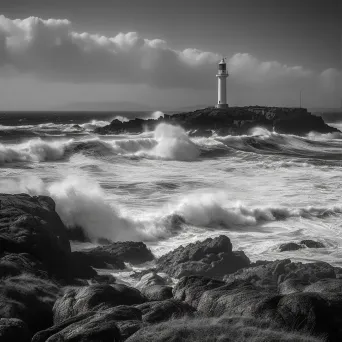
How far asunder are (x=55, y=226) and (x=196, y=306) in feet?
22.3

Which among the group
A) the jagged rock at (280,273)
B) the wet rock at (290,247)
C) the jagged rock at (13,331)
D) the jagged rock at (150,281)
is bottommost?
the wet rock at (290,247)

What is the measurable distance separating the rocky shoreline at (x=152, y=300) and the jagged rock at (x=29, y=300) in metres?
0.01

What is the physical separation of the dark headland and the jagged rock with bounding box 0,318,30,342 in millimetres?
46673

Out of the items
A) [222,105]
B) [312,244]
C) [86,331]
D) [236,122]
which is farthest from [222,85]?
[86,331]

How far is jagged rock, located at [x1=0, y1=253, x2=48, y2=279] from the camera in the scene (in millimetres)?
8403

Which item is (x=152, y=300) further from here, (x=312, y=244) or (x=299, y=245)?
(x=312, y=244)

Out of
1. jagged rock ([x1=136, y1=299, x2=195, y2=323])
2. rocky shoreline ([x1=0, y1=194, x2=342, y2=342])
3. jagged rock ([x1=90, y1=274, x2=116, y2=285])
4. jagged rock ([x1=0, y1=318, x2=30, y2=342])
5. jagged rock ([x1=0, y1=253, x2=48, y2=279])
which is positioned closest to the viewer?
rocky shoreline ([x1=0, y1=194, x2=342, y2=342])

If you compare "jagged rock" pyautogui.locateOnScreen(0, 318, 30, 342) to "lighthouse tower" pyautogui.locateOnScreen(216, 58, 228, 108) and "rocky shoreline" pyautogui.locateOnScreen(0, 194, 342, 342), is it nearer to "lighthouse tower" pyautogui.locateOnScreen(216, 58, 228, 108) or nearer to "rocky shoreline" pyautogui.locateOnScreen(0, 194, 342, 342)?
"rocky shoreline" pyautogui.locateOnScreen(0, 194, 342, 342)

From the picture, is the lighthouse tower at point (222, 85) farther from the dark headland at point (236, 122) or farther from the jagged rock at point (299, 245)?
the jagged rock at point (299, 245)

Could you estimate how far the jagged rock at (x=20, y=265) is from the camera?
8403 mm

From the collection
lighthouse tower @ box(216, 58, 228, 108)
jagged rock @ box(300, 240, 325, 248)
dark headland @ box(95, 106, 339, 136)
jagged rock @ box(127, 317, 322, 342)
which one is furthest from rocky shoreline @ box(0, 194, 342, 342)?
lighthouse tower @ box(216, 58, 228, 108)

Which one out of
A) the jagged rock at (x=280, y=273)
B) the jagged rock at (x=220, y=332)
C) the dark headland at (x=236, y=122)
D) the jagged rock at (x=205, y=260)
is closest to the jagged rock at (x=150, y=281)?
the jagged rock at (x=205, y=260)

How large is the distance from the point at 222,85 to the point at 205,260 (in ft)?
172

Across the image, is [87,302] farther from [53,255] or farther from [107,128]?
[107,128]
